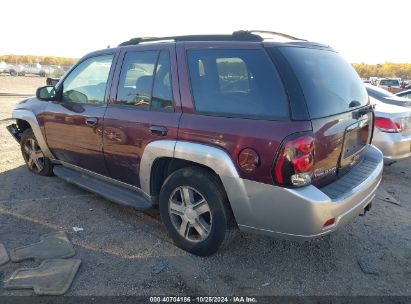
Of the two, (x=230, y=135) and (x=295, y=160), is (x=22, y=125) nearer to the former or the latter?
(x=230, y=135)

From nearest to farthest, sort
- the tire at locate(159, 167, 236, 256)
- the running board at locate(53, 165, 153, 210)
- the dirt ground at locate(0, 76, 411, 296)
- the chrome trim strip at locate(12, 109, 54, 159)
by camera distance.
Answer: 1. the dirt ground at locate(0, 76, 411, 296)
2. the tire at locate(159, 167, 236, 256)
3. the running board at locate(53, 165, 153, 210)
4. the chrome trim strip at locate(12, 109, 54, 159)

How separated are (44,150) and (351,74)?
4.04 meters

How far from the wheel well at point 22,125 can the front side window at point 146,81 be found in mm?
2415

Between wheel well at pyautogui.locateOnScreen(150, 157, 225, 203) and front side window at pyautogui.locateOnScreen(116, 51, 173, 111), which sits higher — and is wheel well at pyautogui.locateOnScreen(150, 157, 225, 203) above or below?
below

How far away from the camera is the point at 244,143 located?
2693 mm

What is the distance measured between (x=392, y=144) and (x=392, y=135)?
5.7 inches

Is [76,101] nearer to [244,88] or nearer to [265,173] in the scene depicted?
[244,88]

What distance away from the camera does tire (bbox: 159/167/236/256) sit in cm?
299

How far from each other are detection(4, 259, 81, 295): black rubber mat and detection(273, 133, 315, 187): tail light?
1.88 m

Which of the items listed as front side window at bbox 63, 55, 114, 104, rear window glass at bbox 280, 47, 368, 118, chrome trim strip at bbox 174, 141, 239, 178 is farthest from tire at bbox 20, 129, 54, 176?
rear window glass at bbox 280, 47, 368, 118

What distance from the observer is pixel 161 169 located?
3459mm

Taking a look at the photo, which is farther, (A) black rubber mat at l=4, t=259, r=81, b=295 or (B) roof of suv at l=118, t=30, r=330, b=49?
(B) roof of suv at l=118, t=30, r=330, b=49

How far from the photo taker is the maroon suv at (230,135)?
→ 261 cm

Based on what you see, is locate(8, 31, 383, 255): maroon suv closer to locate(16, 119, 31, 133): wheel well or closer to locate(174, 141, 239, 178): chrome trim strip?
locate(174, 141, 239, 178): chrome trim strip
